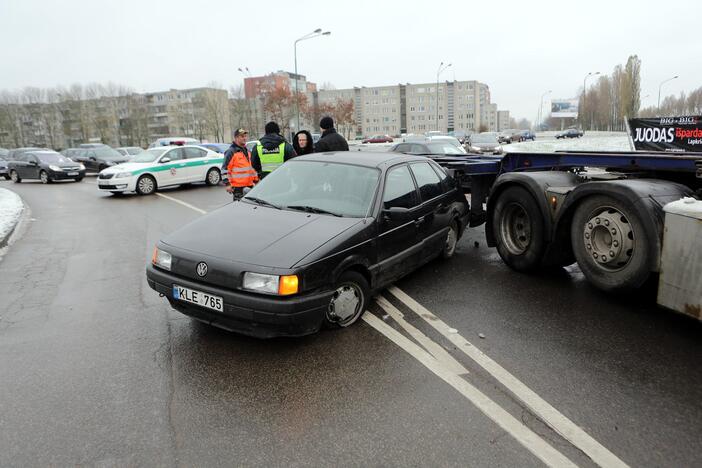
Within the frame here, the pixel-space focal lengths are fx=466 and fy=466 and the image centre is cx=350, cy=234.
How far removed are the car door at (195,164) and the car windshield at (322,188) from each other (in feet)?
Answer: 39.3

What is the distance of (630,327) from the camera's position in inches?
167

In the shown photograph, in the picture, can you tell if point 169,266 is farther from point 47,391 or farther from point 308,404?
point 308,404

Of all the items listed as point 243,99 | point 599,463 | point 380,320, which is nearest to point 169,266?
point 380,320

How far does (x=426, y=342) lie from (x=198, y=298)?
1.93 m

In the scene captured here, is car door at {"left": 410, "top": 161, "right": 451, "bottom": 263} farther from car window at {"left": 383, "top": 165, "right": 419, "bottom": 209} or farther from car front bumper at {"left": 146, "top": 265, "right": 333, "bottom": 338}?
car front bumper at {"left": 146, "top": 265, "right": 333, "bottom": 338}

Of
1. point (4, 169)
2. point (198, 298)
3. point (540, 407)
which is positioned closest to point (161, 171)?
point (198, 298)

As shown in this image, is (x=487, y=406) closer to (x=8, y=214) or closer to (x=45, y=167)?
(x=8, y=214)

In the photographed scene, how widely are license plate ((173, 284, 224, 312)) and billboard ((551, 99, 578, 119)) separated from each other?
92049 millimetres

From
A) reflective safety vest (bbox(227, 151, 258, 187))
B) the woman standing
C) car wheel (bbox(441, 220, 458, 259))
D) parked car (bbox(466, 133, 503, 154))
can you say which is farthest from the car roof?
parked car (bbox(466, 133, 503, 154))

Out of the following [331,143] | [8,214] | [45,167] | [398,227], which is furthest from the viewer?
[45,167]

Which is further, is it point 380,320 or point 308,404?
point 380,320

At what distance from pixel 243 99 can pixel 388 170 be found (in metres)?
86.3

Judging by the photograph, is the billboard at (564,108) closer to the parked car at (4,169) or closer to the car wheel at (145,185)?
the parked car at (4,169)

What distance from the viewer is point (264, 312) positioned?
3486mm
